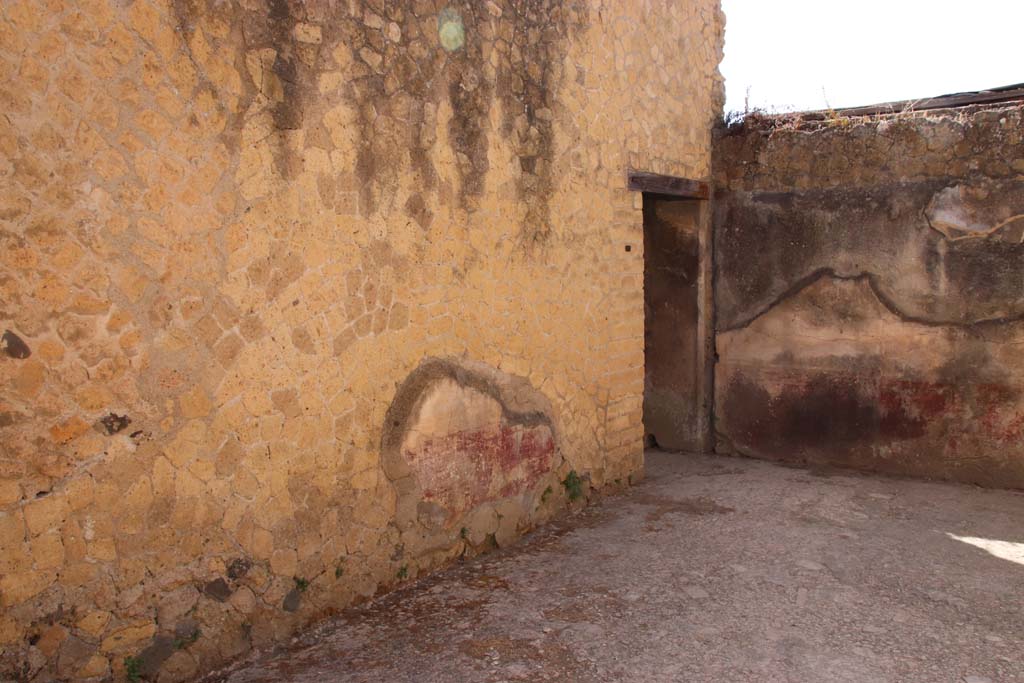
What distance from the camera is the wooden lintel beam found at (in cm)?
543

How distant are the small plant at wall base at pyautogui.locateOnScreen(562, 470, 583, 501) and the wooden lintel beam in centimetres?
187

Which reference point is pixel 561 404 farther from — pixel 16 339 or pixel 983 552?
pixel 16 339

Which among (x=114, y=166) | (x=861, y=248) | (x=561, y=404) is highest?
(x=114, y=166)

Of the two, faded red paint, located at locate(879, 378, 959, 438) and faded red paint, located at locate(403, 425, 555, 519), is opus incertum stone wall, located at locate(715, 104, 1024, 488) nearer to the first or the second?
faded red paint, located at locate(879, 378, 959, 438)

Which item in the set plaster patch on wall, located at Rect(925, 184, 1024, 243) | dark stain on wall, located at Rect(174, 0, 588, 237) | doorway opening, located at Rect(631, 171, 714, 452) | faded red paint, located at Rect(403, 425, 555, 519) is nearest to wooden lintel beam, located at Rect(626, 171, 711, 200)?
doorway opening, located at Rect(631, 171, 714, 452)

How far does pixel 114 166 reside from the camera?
263 cm

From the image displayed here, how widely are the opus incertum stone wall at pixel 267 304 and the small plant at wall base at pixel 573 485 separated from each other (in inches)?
2.0

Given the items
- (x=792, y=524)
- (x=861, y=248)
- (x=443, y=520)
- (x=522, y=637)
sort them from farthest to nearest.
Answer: (x=861, y=248) → (x=792, y=524) → (x=443, y=520) → (x=522, y=637)

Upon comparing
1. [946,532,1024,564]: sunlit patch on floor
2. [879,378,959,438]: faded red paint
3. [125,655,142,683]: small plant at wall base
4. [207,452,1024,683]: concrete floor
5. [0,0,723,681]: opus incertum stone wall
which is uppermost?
[0,0,723,681]: opus incertum stone wall

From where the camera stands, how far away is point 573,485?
5.02 m

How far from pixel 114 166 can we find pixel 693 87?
4478mm

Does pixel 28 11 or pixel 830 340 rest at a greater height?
pixel 28 11

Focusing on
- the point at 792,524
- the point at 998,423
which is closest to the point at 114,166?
the point at 792,524

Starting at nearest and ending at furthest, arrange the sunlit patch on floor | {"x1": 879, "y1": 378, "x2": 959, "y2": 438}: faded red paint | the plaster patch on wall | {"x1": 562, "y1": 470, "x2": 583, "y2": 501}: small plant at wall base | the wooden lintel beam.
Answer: the sunlit patch on floor → {"x1": 562, "y1": 470, "x2": 583, "y2": 501}: small plant at wall base → the plaster patch on wall → the wooden lintel beam → {"x1": 879, "y1": 378, "x2": 959, "y2": 438}: faded red paint
